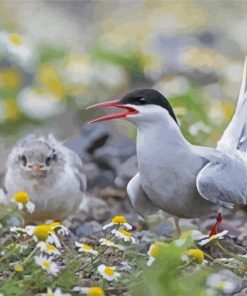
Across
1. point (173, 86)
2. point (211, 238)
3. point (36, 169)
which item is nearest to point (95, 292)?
point (211, 238)

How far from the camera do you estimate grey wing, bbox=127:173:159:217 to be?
466 cm

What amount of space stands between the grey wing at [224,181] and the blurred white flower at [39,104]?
2.68 m

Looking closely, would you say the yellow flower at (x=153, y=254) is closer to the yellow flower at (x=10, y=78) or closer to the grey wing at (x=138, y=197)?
the grey wing at (x=138, y=197)

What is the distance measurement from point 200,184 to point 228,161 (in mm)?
206

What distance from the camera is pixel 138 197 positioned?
4676 mm

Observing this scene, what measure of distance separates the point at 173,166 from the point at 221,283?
0.70 meters

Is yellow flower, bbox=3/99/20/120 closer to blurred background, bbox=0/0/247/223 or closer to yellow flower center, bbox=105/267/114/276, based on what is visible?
blurred background, bbox=0/0/247/223

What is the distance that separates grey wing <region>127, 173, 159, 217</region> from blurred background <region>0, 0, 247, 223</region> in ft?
4.51

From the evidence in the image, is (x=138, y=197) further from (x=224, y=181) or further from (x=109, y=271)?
(x=109, y=271)

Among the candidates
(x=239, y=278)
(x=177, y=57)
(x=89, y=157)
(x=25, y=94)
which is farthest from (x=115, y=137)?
(x=239, y=278)

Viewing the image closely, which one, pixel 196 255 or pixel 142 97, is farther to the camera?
pixel 142 97

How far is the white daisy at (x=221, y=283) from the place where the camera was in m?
3.82

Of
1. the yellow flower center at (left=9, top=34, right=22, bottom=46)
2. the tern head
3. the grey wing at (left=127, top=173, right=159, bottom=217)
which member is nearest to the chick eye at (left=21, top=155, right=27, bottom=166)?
the grey wing at (left=127, top=173, right=159, bottom=217)

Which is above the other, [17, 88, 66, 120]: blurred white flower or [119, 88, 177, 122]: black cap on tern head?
[119, 88, 177, 122]: black cap on tern head
